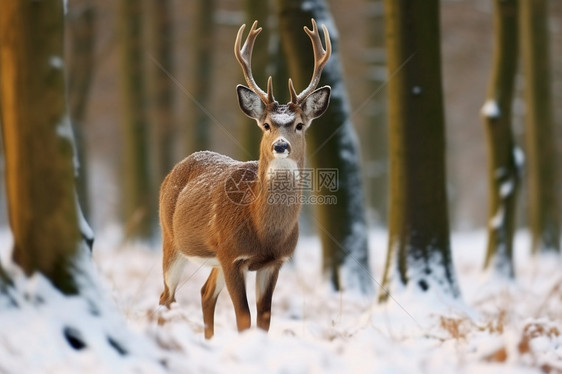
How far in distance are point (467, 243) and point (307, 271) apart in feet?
33.2

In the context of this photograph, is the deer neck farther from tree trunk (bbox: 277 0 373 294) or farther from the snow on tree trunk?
tree trunk (bbox: 277 0 373 294)

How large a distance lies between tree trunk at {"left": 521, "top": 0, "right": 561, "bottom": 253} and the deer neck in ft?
35.1

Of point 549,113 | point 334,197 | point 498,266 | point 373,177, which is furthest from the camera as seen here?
point 373,177

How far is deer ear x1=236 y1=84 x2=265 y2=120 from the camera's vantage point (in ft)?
18.8

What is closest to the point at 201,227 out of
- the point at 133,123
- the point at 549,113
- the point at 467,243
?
the point at 133,123

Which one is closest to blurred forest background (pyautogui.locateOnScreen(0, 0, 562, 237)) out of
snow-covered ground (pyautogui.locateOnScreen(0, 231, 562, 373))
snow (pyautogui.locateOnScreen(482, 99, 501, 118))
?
snow (pyautogui.locateOnScreen(482, 99, 501, 118))

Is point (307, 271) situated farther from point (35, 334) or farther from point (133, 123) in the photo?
point (35, 334)

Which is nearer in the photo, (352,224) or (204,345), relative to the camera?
(204,345)

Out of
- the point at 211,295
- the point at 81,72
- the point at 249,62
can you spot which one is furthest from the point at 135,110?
the point at 249,62

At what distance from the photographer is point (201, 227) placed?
623 cm

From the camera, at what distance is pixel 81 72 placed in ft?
52.0

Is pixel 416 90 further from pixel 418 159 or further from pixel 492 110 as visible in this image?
pixel 492 110

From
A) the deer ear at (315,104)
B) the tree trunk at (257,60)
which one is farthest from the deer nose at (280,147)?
the tree trunk at (257,60)

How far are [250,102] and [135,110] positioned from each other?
10108mm
